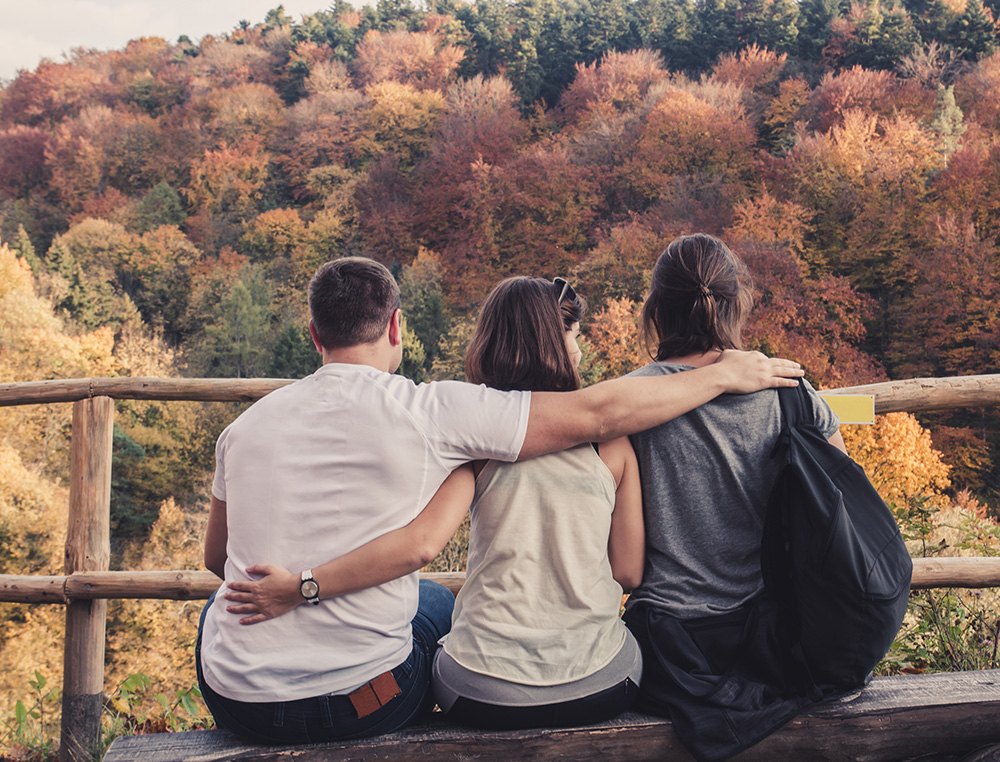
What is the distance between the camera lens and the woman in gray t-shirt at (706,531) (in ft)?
4.70

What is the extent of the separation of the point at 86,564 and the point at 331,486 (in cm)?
171

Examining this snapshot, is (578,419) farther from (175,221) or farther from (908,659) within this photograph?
(175,221)

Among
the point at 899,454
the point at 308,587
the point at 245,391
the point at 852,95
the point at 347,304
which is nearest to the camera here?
the point at 308,587

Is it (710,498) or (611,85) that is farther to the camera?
(611,85)

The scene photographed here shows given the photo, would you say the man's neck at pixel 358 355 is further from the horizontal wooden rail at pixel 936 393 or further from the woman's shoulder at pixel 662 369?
the horizontal wooden rail at pixel 936 393

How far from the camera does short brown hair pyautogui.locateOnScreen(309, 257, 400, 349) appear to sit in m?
1.40

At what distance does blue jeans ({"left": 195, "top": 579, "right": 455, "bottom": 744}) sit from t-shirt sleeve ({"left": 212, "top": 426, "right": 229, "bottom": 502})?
0.27m

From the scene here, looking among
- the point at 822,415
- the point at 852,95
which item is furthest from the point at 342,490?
the point at 852,95

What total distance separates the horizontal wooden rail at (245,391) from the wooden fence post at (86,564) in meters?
0.07

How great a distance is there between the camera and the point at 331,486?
4.23 ft

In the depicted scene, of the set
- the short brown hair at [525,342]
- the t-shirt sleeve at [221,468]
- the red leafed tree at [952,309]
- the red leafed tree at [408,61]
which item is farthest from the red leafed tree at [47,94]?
the short brown hair at [525,342]

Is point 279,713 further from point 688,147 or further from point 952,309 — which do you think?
point 688,147

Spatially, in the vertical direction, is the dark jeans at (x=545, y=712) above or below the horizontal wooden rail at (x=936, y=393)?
below

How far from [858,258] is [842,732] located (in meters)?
26.7
